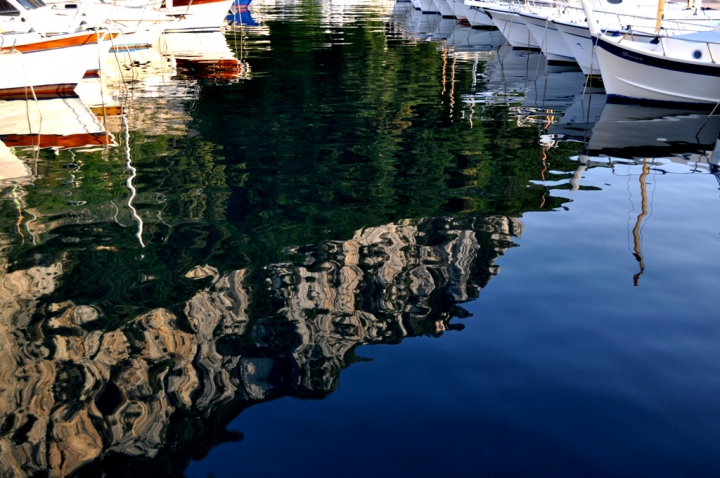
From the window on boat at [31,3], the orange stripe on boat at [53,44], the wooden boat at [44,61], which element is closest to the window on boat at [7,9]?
the window on boat at [31,3]

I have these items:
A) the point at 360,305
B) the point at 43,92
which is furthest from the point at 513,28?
the point at 360,305

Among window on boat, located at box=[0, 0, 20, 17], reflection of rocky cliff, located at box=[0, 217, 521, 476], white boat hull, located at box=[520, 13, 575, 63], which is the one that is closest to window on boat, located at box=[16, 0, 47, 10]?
window on boat, located at box=[0, 0, 20, 17]

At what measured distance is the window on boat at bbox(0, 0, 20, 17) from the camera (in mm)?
22453

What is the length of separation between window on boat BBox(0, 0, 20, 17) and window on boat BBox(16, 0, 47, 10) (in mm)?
474

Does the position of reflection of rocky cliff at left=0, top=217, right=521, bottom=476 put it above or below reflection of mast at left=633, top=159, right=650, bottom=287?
below

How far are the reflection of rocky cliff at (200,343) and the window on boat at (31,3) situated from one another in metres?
17.7

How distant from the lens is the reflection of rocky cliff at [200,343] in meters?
5.39

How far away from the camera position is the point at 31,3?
930 inches

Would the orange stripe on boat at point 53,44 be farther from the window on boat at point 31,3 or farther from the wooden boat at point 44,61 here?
the window on boat at point 31,3

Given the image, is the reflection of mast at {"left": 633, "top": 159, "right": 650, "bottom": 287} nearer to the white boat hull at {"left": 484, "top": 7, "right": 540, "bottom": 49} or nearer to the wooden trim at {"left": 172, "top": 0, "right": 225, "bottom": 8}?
the white boat hull at {"left": 484, "top": 7, "right": 540, "bottom": 49}

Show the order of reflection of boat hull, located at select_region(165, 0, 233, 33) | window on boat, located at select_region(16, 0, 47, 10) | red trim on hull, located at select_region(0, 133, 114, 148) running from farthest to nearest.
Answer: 1. reflection of boat hull, located at select_region(165, 0, 233, 33)
2. window on boat, located at select_region(16, 0, 47, 10)
3. red trim on hull, located at select_region(0, 133, 114, 148)

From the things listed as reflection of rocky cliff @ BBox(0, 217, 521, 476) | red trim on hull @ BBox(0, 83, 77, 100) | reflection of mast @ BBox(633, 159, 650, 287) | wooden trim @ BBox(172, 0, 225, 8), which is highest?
wooden trim @ BBox(172, 0, 225, 8)

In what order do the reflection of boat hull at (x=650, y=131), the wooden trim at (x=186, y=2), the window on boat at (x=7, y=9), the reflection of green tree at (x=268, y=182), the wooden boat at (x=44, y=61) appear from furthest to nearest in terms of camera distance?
the wooden trim at (x=186, y=2) < the window on boat at (x=7, y=9) < the wooden boat at (x=44, y=61) < the reflection of boat hull at (x=650, y=131) < the reflection of green tree at (x=268, y=182)

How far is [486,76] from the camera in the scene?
86.9 ft
